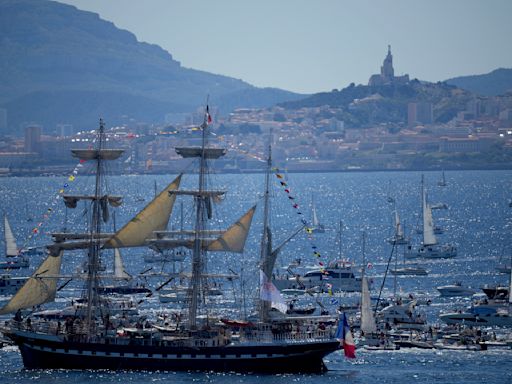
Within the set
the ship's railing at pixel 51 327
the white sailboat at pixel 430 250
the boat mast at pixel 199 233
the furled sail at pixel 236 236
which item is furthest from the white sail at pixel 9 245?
the furled sail at pixel 236 236

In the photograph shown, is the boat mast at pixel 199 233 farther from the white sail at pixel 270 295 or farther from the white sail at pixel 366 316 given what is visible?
the white sail at pixel 366 316

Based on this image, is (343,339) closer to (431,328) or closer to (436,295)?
(431,328)

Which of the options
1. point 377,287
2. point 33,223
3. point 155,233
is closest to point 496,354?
point 155,233

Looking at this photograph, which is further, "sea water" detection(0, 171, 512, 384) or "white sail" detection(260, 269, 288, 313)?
"white sail" detection(260, 269, 288, 313)

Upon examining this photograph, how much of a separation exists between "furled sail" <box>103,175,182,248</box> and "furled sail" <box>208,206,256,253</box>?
242 cm

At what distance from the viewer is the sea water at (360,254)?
170 feet

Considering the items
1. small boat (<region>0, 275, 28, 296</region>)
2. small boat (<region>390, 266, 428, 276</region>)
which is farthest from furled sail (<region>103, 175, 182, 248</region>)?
small boat (<region>390, 266, 428, 276</region>)

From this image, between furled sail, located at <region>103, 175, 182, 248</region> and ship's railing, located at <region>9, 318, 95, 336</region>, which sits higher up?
furled sail, located at <region>103, 175, 182, 248</region>

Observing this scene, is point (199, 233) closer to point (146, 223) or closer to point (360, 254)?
point (146, 223)

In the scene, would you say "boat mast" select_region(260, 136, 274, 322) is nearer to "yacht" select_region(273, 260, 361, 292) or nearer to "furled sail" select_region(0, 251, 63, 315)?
"furled sail" select_region(0, 251, 63, 315)

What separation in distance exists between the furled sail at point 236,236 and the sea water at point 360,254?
5.64 feet

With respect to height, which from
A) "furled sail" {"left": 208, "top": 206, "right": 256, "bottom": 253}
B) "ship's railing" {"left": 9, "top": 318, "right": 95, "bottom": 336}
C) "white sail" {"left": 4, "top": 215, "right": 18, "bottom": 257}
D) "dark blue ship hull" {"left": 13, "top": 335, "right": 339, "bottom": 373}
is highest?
"furled sail" {"left": 208, "top": 206, "right": 256, "bottom": 253}

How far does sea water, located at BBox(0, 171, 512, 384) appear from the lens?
51938mm

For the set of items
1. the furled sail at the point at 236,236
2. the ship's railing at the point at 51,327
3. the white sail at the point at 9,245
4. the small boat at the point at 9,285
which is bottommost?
the small boat at the point at 9,285
